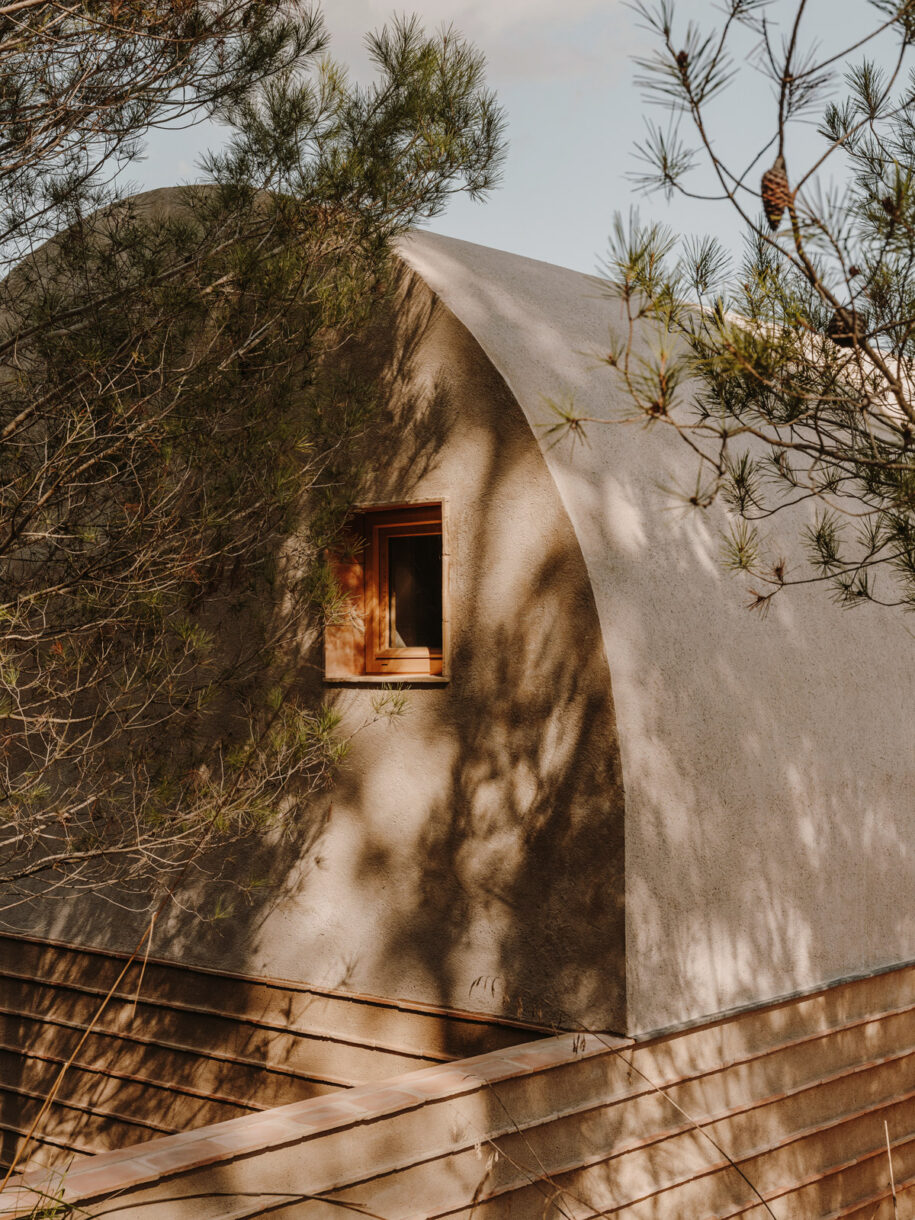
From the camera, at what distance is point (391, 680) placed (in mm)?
5324

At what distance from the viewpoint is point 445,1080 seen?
13.4 feet

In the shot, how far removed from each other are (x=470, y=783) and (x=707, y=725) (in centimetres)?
98

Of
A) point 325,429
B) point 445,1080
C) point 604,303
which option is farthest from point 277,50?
point 445,1080

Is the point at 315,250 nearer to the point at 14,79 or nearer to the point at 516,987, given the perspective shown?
the point at 14,79

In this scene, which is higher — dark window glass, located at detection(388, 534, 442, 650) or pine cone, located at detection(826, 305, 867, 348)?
pine cone, located at detection(826, 305, 867, 348)

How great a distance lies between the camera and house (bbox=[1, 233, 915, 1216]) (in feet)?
15.6

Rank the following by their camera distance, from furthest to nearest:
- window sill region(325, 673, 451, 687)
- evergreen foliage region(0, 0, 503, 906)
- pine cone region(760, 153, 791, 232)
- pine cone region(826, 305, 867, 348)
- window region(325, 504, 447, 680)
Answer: window region(325, 504, 447, 680)
window sill region(325, 673, 451, 687)
evergreen foliage region(0, 0, 503, 906)
pine cone region(826, 305, 867, 348)
pine cone region(760, 153, 791, 232)

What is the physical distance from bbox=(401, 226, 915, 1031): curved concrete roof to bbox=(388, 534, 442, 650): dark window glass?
729 millimetres

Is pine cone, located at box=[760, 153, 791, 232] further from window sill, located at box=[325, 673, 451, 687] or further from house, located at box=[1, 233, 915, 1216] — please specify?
window sill, located at box=[325, 673, 451, 687]

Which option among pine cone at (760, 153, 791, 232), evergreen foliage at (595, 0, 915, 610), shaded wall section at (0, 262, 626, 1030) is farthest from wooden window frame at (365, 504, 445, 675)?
pine cone at (760, 153, 791, 232)

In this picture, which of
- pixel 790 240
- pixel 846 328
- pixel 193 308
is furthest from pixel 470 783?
pixel 790 240

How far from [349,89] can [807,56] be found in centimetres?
247

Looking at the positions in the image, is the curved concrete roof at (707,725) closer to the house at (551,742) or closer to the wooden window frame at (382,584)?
the house at (551,742)

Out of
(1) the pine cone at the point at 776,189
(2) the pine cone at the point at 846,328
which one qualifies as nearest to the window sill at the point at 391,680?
(2) the pine cone at the point at 846,328
